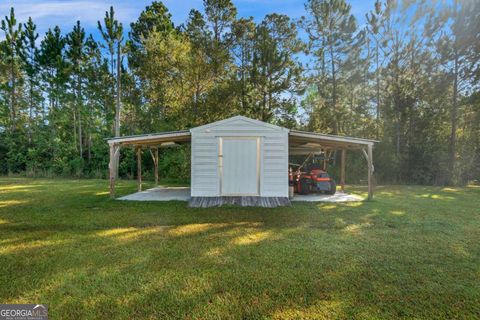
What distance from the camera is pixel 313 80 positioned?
47.1ft

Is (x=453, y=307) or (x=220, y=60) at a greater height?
(x=220, y=60)

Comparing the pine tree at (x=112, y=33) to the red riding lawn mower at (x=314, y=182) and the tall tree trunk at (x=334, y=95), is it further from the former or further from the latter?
the tall tree trunk at (x=334, y=95)

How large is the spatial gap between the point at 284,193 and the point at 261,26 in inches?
422

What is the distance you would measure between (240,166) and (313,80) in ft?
30.0

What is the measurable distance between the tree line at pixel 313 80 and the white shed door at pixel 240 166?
623 cm

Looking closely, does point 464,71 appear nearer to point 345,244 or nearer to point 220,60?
point 220,60

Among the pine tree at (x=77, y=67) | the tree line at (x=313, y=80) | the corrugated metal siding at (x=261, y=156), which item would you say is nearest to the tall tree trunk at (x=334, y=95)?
the tree line at (x=313, y=80)

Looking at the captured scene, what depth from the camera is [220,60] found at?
13.5 metres

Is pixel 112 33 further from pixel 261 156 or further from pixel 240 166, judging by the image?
pixel 261 156

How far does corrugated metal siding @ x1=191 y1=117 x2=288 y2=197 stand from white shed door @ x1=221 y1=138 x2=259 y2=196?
0.16 meters

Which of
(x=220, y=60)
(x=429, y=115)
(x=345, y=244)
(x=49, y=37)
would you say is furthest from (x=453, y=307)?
(x=49, y=37)

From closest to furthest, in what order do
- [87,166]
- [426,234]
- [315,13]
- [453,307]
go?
1. [453,307]
2. [426,234]
3. [315,13]
4. [87,166]

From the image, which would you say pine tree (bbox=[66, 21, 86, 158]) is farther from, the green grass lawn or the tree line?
the green grass lawn

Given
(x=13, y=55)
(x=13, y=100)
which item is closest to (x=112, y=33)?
(x=13, y=55)
